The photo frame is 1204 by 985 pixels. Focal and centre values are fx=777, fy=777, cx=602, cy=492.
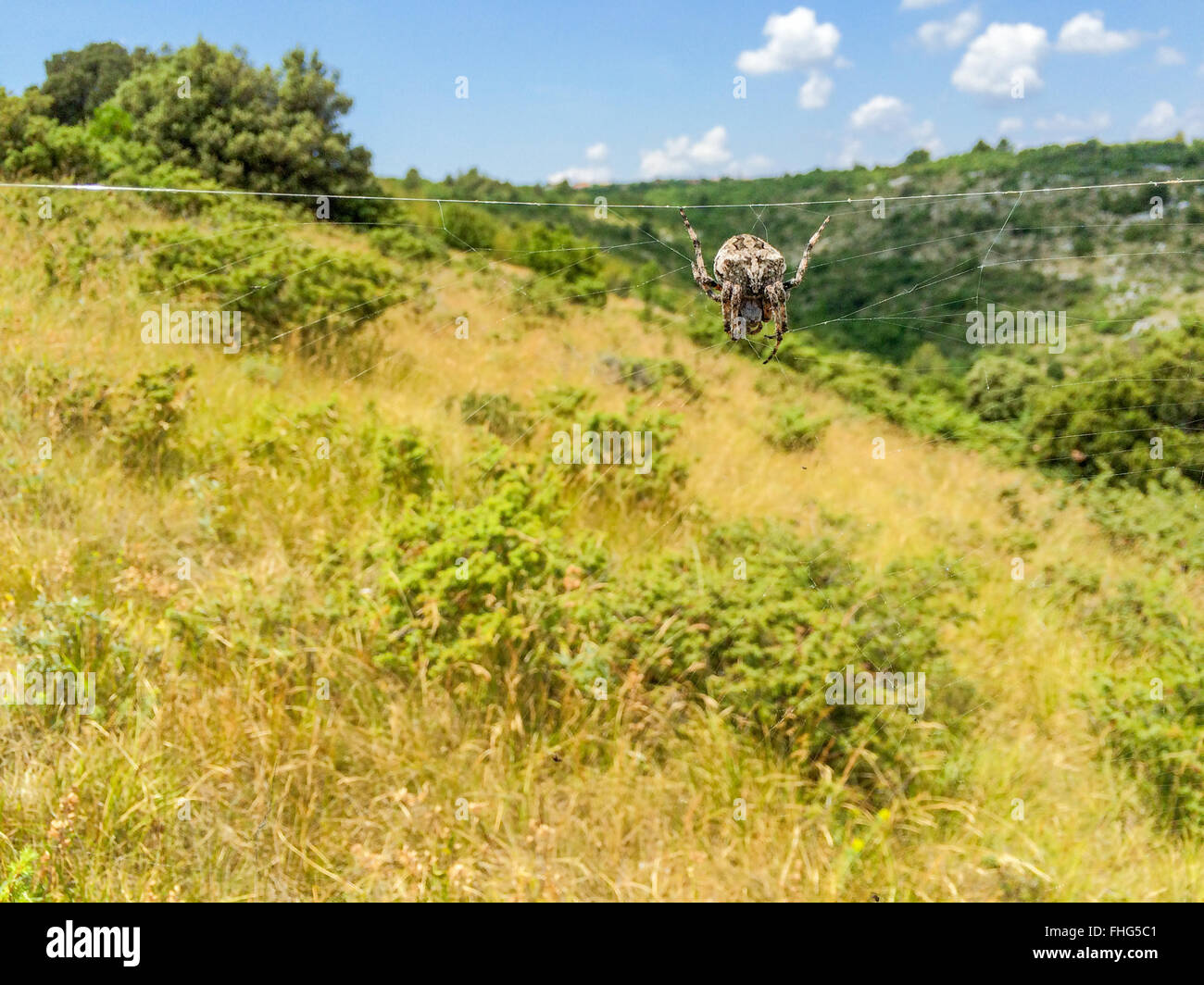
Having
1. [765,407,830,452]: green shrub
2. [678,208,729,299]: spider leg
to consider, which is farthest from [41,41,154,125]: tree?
[678,208,729,299]: spider leg

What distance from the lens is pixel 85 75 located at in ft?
83.2

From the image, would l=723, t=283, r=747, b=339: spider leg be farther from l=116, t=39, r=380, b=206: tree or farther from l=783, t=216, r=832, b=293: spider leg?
l=116, t=39, r=380, b=206: tree

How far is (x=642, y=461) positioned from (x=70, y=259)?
7807 millimetres

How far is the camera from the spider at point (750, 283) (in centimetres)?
196

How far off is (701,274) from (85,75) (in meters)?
31.5

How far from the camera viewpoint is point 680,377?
7762 millimetres

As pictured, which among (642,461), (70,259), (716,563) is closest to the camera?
(716,563)

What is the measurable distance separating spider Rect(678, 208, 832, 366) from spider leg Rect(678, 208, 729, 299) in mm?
60

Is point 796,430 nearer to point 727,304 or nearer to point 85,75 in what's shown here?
point 727,304

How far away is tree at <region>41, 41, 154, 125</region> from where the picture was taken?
24.6m

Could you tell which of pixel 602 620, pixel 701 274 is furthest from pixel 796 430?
pixel 701 274

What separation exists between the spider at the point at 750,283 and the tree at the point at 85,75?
96.8 ft
